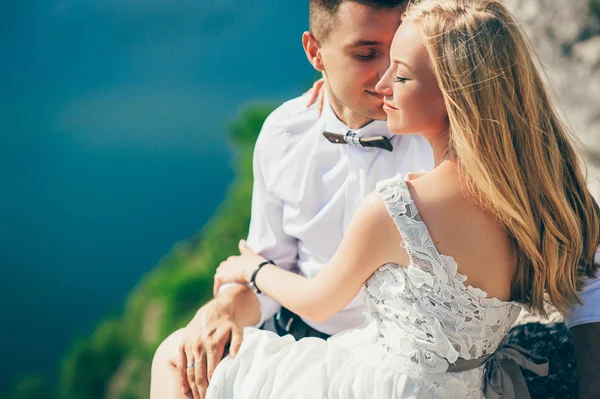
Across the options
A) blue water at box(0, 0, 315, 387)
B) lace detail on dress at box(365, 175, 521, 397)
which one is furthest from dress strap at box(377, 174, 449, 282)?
blue water at box(0, 0, 315, 387)

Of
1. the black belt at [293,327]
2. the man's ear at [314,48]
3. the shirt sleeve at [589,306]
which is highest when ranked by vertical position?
the man's ear at [314,48]

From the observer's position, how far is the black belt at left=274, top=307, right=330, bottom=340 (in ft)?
7.74

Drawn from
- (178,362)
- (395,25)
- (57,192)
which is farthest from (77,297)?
(395,25)

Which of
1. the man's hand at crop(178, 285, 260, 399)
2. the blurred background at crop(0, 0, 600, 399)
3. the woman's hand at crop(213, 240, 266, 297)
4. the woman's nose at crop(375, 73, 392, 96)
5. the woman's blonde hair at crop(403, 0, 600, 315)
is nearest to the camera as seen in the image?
the woman's blonde hair at crop(403, 0, 600, 315)

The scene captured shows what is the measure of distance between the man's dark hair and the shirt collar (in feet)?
0.72

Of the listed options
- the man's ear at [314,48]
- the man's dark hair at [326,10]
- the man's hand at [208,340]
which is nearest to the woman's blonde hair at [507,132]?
the man's dark hair at [326,10]

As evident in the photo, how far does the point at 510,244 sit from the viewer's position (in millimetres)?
1629

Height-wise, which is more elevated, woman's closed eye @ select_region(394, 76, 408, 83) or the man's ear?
the man's ear

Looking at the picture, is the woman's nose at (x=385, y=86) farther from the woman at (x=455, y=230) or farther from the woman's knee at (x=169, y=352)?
the woman's knee at (x=169, y=352)

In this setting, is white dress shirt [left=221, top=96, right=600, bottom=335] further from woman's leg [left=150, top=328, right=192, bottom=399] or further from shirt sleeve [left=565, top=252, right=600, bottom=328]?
shirt sleeve [left=565, top=252, right=600, bottom=328]

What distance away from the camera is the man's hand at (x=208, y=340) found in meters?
1.93

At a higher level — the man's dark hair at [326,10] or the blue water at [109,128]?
the blue water at [109,128]

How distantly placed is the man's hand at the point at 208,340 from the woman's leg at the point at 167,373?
3 cm

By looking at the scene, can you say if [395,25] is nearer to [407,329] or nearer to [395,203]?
[395,203]
